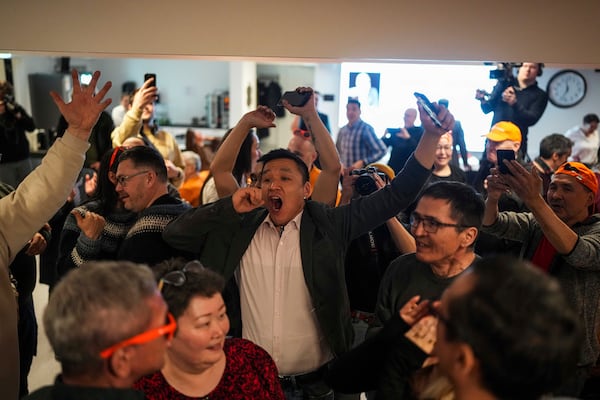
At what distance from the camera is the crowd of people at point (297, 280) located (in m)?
0.95

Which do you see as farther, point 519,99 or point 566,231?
point 519,99

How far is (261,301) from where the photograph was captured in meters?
1.85

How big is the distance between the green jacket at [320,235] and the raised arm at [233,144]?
1.16ft

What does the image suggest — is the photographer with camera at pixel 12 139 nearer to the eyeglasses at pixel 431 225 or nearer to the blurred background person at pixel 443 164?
the blurred background person at pixel 443 164

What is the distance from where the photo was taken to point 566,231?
184 cm

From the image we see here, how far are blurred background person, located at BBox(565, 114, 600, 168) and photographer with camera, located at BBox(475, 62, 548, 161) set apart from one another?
3.41 metres

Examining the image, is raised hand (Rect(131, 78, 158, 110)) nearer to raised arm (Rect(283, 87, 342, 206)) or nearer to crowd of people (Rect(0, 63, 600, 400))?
crowd of people (Rect(0, 63, 600, 400))

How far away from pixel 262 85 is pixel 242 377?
28.9 feet

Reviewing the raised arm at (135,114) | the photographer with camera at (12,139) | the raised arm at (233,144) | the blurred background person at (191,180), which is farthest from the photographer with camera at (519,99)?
the photographer with camera at (12,139)

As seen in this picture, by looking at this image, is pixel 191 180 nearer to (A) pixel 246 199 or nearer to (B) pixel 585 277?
(A) pixel 246 199

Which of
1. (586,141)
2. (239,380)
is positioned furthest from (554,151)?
(586,141)

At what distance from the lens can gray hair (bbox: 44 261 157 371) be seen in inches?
38.9

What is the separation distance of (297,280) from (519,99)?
9.12 feet

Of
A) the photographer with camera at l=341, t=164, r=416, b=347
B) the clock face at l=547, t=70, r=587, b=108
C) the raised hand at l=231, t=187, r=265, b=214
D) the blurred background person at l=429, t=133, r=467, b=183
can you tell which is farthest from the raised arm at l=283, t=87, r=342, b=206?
the clock face at l=547, t=70, r=587, b=108
